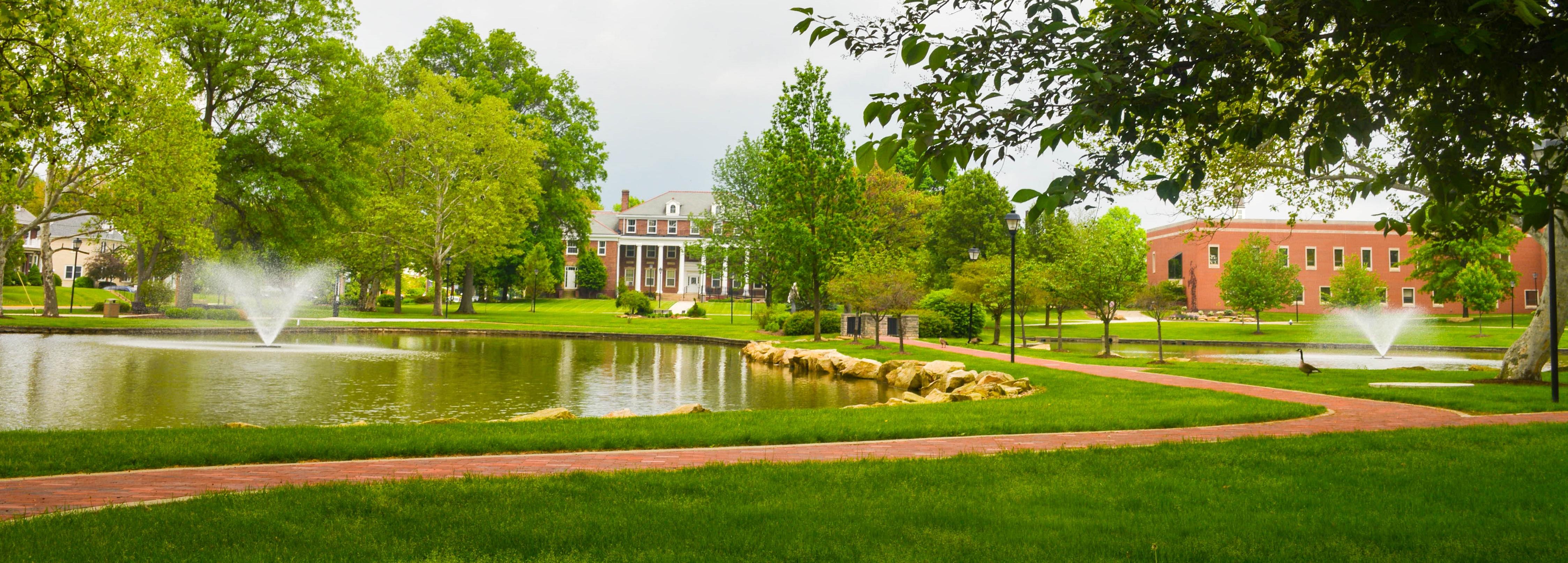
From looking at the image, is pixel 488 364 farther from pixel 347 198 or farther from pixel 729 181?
pixel 729 181

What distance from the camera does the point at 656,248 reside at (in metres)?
87.8

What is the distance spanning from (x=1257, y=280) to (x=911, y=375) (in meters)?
35.0

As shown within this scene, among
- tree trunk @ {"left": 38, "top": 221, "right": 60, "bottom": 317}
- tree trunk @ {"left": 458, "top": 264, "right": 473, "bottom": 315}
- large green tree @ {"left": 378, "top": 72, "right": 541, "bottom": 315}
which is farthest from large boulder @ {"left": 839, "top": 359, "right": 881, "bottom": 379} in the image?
tree trunk @ {"left": 458, "top": 264, "right": 473, "bottom": 315}

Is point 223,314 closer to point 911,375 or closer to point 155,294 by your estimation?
point 155,294

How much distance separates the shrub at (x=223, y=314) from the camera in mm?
37281

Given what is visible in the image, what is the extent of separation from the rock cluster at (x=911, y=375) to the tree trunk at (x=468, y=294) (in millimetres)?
29277

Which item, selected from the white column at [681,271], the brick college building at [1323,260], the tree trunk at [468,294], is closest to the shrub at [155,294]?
the tree trunk at [468,294]

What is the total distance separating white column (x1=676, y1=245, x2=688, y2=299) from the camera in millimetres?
87312

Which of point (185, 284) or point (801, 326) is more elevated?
point (185, 284)

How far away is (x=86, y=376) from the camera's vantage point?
55.4ft

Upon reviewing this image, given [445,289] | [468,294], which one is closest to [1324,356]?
Result: [468,294]

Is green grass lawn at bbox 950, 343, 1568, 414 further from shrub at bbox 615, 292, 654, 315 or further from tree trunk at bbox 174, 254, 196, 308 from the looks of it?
tree trunk at bbox 174, 254, 196, 308

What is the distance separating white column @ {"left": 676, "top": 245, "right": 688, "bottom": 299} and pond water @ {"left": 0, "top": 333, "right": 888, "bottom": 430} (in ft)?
194

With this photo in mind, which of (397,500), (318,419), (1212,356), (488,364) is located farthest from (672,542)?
(1212,356)
